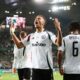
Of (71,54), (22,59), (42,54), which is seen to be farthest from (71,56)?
(22,59)

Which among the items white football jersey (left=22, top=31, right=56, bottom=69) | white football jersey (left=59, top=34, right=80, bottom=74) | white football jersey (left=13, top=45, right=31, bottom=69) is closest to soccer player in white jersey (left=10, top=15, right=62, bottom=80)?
white football jersey (left=22, top=31, right=56, bottom=69)

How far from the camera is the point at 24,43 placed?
8.04m

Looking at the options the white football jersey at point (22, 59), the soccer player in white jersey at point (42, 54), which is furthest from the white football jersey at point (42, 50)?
the white football jersey at point (22, 59)

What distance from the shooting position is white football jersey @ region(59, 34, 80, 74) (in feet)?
23.9

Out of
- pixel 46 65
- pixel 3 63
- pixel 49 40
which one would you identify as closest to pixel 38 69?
pixel 46 65

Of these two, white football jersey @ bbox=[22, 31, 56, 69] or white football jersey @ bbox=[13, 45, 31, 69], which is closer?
white football jersey @ bbox=[22, 31, 56, 69]

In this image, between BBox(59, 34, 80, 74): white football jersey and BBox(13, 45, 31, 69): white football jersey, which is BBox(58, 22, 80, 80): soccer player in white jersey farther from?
BBox(13, 45, 31, 69): white football jersey

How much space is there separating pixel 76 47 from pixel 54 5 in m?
47.2

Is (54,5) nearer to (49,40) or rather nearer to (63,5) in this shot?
(63,5)

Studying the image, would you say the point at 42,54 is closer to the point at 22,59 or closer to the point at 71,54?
the point at 71,54

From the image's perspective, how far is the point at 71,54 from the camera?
24.0ft

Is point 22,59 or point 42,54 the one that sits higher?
point 42,54

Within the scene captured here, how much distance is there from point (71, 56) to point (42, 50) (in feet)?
2.22

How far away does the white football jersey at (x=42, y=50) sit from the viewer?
7.55 metres
